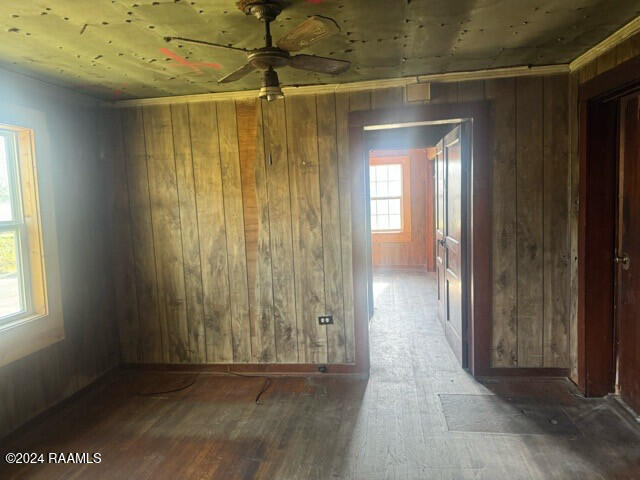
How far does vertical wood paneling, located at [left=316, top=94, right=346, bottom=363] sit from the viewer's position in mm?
3426

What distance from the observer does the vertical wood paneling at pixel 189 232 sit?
358cm

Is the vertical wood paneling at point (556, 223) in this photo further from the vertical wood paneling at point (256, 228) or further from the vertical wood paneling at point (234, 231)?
the vertical wood paneling at point (234, 231)

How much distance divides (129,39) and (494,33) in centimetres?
206

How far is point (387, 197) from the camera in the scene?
8250 millimetres

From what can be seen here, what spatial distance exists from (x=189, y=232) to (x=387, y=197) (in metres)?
5.26

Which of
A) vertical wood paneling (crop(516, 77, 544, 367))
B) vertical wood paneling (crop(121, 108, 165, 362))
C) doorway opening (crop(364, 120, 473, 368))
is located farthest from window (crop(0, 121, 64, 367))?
vertical wood paneling (crop(516, 77, 544, 367))

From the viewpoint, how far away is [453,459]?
93.2 inches

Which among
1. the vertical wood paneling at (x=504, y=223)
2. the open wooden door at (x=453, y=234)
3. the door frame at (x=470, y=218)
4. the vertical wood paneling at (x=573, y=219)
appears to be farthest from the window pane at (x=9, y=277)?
the vertical wood paneling at (x=573, y=219)

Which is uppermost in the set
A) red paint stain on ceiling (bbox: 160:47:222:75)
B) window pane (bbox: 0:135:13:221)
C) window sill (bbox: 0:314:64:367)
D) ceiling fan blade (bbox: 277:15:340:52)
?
red paint stain on ceiling (bbox: 160:47:222:75)

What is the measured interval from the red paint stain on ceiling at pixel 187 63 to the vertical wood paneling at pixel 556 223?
2.41 meters

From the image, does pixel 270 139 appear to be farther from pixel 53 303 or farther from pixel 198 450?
pixel 198 450

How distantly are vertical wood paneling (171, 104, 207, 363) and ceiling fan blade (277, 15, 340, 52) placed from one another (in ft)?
6.37

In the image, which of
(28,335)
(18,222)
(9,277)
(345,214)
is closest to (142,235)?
(18,222)

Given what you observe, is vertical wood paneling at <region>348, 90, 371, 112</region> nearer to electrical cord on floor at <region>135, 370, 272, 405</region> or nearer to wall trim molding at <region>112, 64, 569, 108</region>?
wall trim molding at <region>112, 64, 569, 108</region>
